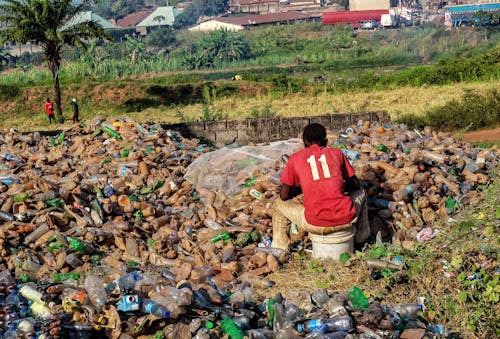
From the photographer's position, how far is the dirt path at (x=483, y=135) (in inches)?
690

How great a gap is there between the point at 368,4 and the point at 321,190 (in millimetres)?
95647

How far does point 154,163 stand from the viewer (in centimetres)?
1197

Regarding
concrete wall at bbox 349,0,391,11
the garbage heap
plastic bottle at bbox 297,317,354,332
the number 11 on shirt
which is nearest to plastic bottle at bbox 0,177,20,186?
the garbage heap

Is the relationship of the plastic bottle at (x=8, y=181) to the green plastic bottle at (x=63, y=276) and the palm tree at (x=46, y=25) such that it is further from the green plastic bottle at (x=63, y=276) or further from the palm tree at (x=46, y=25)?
the palm tree at (x=46, y=25)

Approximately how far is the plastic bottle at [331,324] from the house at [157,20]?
96537mm

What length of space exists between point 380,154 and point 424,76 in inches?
789

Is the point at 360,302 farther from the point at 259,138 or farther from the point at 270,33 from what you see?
the point at 270,33

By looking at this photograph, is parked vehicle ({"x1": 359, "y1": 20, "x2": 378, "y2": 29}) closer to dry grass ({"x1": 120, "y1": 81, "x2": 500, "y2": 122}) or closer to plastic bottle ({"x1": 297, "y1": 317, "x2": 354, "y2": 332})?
dry grass ({"x1": 120, "y1": 81, "x2": 500, "y2": 122})

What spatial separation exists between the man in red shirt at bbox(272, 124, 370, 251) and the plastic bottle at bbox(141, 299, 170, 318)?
2.13 metres

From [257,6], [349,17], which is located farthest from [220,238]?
[257,6]

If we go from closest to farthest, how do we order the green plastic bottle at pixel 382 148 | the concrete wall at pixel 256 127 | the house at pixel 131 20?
the green plastic bottle at pixel 382 148
the concrete wall at pixel 256 127
the house at pixel 131 20

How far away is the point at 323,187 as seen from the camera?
7336 mm

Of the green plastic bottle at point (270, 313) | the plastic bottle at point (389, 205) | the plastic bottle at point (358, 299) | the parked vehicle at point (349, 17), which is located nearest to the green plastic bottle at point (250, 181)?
the plastic bottle at point (389, 205)

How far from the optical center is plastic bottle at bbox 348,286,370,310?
628 centimetres
